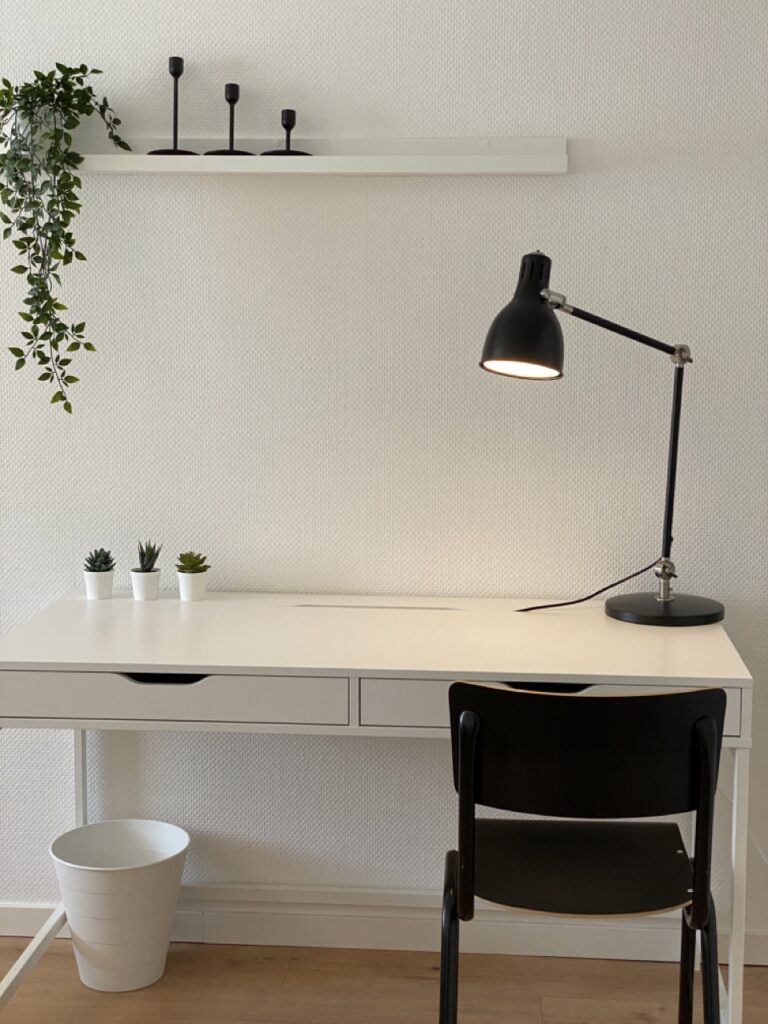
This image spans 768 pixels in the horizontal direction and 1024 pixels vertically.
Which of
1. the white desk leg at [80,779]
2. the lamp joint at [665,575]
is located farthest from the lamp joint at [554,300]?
the white desk leg at [80,779]

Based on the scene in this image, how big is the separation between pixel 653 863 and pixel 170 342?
146 cm

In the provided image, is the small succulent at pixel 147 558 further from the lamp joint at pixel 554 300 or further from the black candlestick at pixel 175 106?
the lamp joint at pixel 554 300

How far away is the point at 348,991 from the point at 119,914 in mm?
495

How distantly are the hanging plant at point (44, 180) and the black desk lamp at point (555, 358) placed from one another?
0.88 meters

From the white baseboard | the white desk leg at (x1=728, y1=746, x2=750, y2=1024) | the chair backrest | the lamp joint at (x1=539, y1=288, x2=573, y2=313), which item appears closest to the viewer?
the chair backrest

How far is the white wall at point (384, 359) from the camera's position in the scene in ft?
7.98

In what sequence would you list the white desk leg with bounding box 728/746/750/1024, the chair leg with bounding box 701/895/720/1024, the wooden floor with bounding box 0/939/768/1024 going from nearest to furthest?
the chair leg with bounding box 701/895/720/1024, the white desk leg with bounding box 728/746/750/1024, the wooden floor with bounding box 0/939/768/1024

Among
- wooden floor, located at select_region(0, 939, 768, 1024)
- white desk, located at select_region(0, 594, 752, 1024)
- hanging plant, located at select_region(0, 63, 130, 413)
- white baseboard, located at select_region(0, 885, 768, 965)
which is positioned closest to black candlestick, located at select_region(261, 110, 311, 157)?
hanging plant, located at select_region(0, 63, 130, 413)

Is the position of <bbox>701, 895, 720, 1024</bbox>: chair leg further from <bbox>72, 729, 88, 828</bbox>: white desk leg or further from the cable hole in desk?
<bbox>72, 729, 88, 828</bbox>: white desk leg

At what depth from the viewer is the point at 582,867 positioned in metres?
1.84

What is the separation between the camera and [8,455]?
260 cm

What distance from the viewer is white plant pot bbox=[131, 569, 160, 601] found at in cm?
247

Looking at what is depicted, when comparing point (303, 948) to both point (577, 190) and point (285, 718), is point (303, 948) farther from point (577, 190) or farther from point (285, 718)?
point (577, 190)

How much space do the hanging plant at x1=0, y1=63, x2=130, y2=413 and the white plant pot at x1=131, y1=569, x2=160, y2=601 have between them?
38 centimetres
